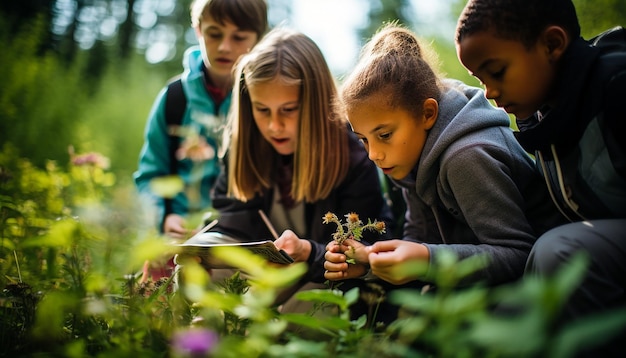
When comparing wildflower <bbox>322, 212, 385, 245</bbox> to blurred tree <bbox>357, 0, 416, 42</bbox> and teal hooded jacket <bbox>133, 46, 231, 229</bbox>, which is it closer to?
teal hooded jacket <bbox>133, 46, 231, 229</bbox>

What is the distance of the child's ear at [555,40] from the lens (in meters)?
1.30

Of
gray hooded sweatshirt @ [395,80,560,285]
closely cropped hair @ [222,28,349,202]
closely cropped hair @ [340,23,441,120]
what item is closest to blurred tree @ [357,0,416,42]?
closely cropped hair @ [222,28,349,202]

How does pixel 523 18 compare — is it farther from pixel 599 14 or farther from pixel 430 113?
pixel 599 14

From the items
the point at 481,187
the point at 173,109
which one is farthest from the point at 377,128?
the point at 173,109

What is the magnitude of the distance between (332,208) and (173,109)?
1126 mm

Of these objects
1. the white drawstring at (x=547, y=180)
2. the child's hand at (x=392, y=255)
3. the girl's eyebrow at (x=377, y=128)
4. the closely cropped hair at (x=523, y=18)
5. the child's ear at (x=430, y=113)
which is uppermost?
the closely cropped hair at (x=523, y=18)

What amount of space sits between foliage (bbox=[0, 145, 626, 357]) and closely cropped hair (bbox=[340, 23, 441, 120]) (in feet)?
1.64

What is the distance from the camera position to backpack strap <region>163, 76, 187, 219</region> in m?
2.73

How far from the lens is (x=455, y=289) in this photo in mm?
1560

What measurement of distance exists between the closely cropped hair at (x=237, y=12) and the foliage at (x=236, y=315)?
126cm

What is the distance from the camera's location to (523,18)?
1.29m

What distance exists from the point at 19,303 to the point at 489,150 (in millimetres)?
1266

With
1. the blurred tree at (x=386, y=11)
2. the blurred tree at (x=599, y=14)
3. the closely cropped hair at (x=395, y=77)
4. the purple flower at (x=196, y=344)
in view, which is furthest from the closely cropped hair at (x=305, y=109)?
the blurred tree at (x=386, y=11)

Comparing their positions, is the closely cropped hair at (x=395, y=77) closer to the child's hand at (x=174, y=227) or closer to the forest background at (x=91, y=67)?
the forest background at (x=91, y=67)
